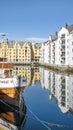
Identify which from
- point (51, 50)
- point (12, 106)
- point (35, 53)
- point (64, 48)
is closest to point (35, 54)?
point (35, 53)

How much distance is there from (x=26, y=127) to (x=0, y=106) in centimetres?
610

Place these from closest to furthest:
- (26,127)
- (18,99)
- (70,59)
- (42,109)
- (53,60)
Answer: (26,127), (18,99), (42,109), (70,59), (53,60)

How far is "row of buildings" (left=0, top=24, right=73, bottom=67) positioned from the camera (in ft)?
295

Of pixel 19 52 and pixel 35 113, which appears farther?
pixel 19 52

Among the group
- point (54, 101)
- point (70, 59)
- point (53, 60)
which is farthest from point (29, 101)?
point (53, 60)

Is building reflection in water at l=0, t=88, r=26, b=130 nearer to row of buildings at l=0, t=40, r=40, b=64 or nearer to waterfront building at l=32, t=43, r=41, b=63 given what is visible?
row of buildings at l=0, t=40, r=40, b=64

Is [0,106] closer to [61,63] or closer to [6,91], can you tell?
[6,91]

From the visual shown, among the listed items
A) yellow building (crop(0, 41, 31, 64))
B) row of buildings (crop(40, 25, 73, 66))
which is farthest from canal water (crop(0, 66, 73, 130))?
yellow building (crop(0, 41, 31, 64))

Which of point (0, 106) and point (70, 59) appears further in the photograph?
point (70, 59)

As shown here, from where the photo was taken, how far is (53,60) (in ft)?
364

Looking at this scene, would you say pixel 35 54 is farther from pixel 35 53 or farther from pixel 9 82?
pixel 9 82

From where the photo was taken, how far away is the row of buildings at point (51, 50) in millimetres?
90000

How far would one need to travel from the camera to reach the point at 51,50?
11681 centimetres

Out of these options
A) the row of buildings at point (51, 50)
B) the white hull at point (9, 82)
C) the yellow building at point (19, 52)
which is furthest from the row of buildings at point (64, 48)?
the white hull at point (9, 82)
